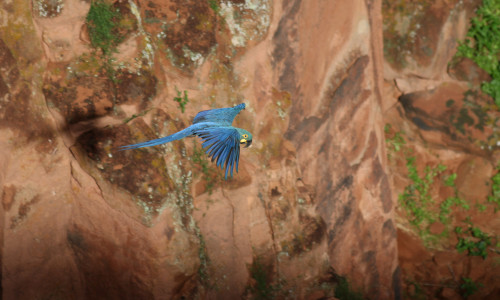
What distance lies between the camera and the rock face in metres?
3.56

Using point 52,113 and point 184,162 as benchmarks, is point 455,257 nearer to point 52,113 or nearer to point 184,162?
point 184,162

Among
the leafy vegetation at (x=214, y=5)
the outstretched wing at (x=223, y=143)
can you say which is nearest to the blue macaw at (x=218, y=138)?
the outstretched wing at (x=223, y=143)

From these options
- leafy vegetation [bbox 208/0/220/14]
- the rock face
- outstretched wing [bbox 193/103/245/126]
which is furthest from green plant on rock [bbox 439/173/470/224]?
outstretched wing [bbox 193/103/245/126]

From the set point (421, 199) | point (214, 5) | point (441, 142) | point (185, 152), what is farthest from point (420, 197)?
point (214, 5)

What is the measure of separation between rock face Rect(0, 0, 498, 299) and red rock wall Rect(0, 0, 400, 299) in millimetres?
13

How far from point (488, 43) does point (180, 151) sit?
4.93 metres

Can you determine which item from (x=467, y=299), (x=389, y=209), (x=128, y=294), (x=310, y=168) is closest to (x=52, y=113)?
(x=128, y=294)

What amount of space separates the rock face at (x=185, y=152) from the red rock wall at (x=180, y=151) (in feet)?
0.04

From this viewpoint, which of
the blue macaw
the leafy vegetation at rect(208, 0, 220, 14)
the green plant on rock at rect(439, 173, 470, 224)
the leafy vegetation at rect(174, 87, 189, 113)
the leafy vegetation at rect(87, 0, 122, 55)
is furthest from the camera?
the green plant on rock at rect(439, 173, 470, 224)

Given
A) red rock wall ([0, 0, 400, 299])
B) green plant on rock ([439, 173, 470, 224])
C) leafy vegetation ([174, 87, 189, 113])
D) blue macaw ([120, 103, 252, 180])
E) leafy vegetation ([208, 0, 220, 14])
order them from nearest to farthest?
blue macaw ([120, 103, 252, 180]), red rock wall ([0, 0, 400, 299]), leafy vegetation ([174, 87, 189, 113]), leafy vegetation ([208, 0, 220, 14]), green plant on rock ([439, 173, 470, 224])

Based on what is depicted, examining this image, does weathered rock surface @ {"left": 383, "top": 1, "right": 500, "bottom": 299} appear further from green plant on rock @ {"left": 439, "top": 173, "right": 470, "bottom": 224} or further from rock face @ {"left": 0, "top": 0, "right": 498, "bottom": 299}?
rock face @ {"left": 0, "top": 0, "right": 498, "bottom": 299}

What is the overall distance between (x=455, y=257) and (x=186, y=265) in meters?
4.37

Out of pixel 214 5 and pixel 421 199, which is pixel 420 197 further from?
pixel 214 5

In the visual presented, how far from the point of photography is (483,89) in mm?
6348
